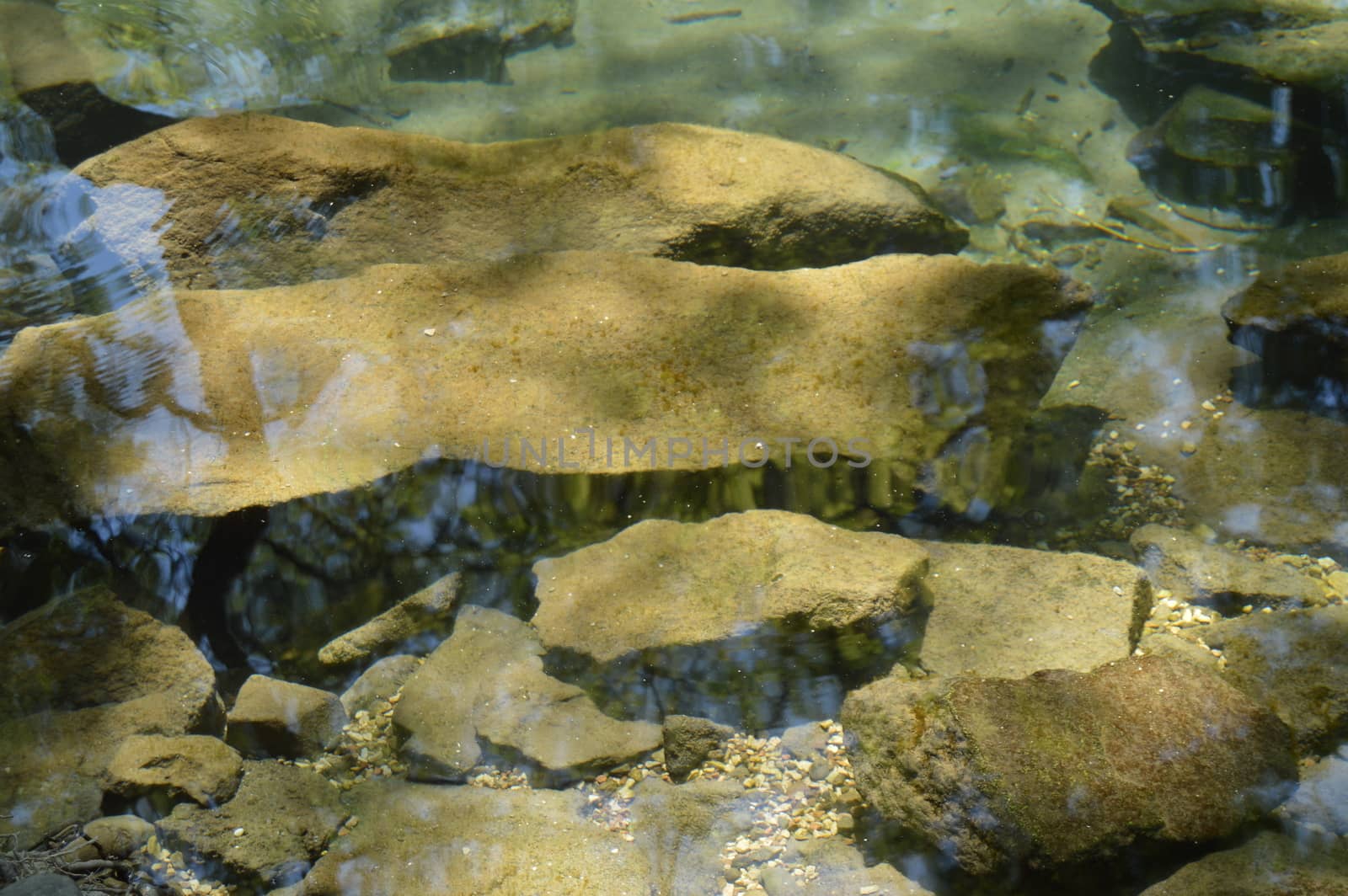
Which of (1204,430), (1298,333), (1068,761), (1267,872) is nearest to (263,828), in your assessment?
(1068,761)

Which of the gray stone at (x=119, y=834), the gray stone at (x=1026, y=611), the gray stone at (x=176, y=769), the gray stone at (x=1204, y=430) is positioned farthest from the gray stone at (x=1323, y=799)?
the gray stone at (x=119, y=834)

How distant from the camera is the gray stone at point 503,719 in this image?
257 centimetres

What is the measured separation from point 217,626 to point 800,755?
64.3 inches

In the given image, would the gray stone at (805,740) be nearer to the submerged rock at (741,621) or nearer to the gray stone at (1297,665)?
the submerged rock at (741,621)

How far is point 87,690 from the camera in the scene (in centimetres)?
273

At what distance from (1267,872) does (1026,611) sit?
811 millimetres

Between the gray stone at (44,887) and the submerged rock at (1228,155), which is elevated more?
the submerged rock at (1228,155)

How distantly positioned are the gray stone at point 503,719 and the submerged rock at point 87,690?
569mm

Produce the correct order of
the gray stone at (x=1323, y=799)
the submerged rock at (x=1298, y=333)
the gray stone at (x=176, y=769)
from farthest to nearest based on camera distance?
the submerged rock at (x=1298, y=333) < the gray stone at (x=176, y=769) < the gray stone at (x=1323, y=799)

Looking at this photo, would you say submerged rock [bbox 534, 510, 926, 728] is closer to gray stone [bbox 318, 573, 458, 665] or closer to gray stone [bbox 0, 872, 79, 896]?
gray stone [bbox 318, 573, 458, 665]

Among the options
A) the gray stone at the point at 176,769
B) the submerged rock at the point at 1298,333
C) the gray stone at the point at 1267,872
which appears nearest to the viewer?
the gray stone at the point at 1267,872

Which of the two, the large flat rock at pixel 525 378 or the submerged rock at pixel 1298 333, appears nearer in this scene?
the large flat rock at pixel 525 378

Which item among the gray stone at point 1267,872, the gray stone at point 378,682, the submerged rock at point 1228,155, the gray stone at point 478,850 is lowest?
the gray stone at point 478,850

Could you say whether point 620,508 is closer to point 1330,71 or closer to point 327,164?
point 327,164
